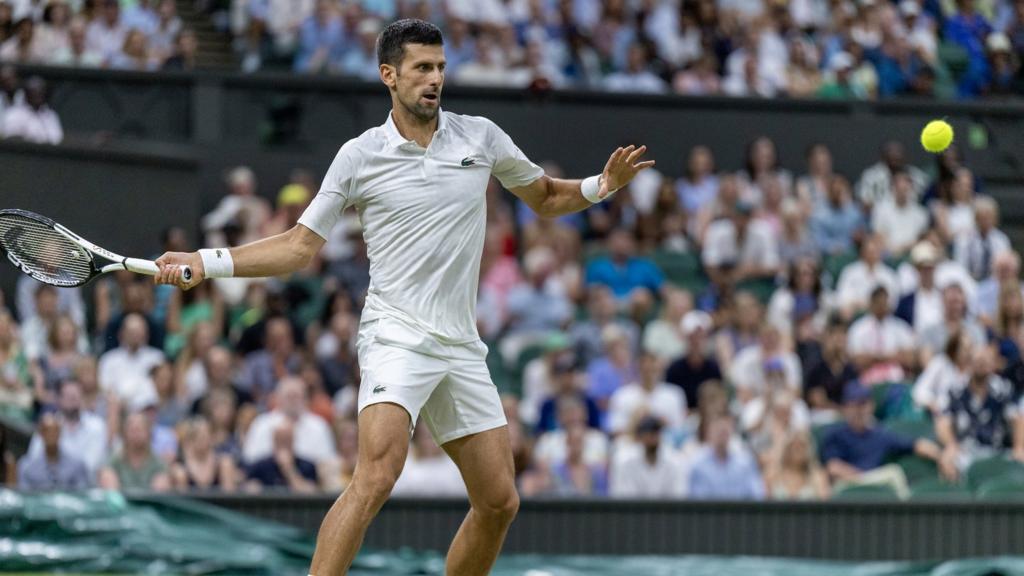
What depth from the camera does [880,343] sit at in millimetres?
12930

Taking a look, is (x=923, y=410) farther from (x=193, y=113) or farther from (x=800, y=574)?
(x=193, y=113)

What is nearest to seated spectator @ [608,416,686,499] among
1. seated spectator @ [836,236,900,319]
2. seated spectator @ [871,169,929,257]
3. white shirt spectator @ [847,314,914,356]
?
white shirt spectator @ [847,314,914,356]

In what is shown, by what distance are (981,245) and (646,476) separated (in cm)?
451

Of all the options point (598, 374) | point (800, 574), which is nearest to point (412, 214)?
point (800, 574)

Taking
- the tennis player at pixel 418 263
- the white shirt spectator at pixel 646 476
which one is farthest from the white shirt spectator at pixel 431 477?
the tennis player at pixel 418 263

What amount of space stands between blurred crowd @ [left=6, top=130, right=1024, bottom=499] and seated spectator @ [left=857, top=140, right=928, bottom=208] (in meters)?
0.04

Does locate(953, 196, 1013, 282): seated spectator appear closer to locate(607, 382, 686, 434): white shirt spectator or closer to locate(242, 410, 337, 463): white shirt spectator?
locate(607, 382, 686, 434): white shirt spectator

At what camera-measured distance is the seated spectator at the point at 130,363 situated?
1147 cm

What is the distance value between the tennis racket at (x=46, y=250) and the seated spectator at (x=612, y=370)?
6.46 m

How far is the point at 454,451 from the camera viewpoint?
612cm

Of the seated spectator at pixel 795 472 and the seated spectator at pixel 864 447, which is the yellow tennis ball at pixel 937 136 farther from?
the seated spectator at pixel 864 447

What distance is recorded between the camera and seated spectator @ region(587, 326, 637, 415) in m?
12.3

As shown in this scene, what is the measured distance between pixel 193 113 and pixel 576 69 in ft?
11.5

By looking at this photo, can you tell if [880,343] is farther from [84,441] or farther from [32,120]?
[32,120]
